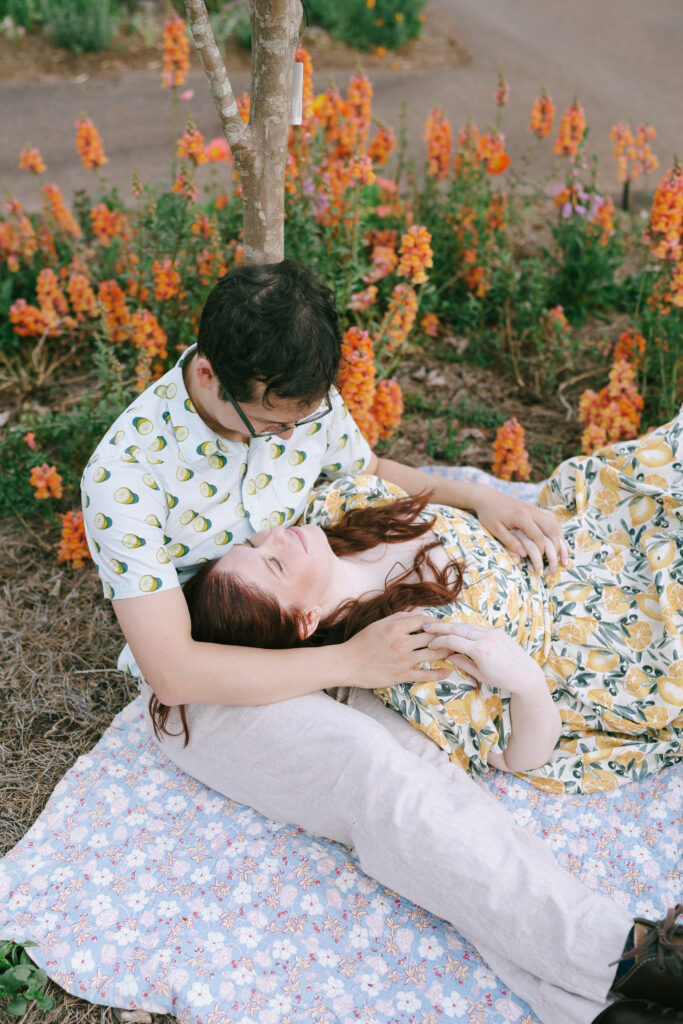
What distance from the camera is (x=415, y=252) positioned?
10.2 feet

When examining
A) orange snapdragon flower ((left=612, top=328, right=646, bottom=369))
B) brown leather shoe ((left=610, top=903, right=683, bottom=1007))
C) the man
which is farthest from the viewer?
orange snapdragon flower ((left=612, top=328, right=646, bottom=369))

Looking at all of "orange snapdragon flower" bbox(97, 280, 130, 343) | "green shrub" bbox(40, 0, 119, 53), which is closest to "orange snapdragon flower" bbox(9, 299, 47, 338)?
"orange snapdragon flower" bbox(97, 280, 130, 343)

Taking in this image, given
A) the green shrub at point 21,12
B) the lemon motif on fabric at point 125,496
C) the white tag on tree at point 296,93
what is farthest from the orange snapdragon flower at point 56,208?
the green shrub at point 21,12

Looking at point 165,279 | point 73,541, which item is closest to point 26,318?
point 165,279

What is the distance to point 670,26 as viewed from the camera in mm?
8812

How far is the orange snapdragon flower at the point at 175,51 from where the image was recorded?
11.6ft

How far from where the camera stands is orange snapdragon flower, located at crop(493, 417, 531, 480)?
3355mm

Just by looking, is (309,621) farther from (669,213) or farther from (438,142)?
(438,142)

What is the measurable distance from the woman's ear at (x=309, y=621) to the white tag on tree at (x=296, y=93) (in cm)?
147

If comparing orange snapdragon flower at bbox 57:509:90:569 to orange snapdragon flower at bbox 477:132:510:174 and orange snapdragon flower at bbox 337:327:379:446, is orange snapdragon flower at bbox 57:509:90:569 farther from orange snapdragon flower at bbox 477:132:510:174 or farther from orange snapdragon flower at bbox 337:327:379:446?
orange snapdragon flower at bbox 477:132:510:174

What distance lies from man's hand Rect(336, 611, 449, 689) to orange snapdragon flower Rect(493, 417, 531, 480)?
52.3 inches

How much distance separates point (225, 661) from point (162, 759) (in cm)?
59

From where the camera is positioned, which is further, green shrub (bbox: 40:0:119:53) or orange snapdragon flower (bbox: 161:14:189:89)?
green shrub (bbox: 40:0:119:53)

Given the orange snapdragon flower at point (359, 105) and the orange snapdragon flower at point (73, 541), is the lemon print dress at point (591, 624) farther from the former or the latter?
the orange snapdragon flower at point (359, 105)
